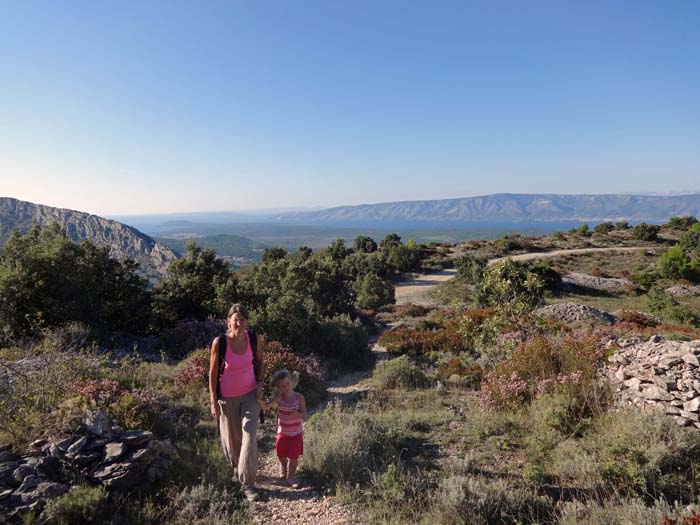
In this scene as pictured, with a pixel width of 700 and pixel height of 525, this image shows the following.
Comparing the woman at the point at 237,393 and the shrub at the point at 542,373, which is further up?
the woman at the point at 237,393

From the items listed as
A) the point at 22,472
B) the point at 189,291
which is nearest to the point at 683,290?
the point at 189,291

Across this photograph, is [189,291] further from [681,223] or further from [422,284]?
[681,223]

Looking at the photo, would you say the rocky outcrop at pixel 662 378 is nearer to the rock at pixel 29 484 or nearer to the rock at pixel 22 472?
the rock at pixel 29 484

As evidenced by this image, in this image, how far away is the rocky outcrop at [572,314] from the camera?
15276mm

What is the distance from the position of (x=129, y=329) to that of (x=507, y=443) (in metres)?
11.2

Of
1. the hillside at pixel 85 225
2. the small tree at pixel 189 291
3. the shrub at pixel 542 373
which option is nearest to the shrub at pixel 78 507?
the shrub at pixel 542 373

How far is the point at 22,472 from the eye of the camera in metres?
3.66

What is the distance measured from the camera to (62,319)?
1020cm

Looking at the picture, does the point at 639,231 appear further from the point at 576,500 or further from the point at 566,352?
the point at 576,500

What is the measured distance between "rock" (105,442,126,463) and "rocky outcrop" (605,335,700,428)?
6.56m

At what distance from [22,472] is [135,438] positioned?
0.98 metres

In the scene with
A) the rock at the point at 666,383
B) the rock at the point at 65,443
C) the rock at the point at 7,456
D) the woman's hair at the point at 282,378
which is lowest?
the rock at the point at 666,383

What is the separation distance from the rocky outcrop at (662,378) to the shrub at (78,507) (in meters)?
6.55

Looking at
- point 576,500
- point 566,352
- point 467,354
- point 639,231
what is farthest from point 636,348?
point 639,231
